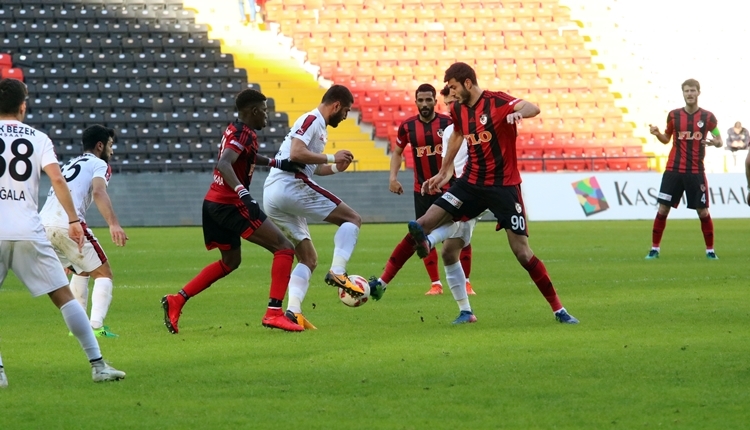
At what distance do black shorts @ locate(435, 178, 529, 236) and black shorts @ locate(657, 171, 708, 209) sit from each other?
7.53 m

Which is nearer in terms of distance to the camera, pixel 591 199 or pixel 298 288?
pixel 298 288

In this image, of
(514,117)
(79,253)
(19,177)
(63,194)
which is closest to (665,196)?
(514,117)

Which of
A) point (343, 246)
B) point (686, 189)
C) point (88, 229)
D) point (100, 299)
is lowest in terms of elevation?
point (686, 189)

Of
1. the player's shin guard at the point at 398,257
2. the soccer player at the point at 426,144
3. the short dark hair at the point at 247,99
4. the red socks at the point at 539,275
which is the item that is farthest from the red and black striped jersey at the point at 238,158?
the soccer player at the point at 426,144

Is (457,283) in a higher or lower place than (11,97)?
lower

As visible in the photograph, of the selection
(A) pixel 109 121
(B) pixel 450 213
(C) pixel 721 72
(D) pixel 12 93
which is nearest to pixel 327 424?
(D) pixel 12 93

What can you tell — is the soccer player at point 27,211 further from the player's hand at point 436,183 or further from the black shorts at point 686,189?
the black shorts at point 686,189

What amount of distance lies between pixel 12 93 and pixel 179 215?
2219 centimetres

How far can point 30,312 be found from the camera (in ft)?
34.4

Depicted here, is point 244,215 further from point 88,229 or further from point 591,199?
point 591,199

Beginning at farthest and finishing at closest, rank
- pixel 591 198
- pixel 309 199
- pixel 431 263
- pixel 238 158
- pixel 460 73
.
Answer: pixel 591 198 → pixel 431 263 → pixel 309 199 → pixel 460 73 → pixel 238 158

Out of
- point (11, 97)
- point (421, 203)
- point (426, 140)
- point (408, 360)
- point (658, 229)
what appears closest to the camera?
point (11, 97)

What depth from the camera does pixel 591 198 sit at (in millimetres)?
28875

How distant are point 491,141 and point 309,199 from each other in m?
1.45
